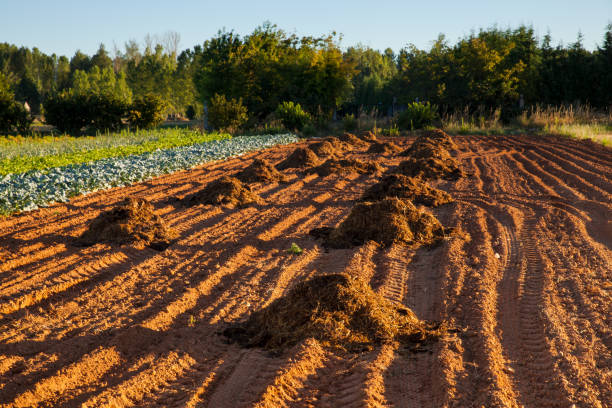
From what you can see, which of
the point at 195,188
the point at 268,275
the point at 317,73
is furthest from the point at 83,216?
the point at 317,73

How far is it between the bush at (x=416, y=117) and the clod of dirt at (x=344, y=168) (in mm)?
13292

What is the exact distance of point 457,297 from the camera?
4.26 meters

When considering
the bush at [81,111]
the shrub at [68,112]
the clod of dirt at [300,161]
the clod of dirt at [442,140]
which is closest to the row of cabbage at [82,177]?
the clod of dirt at [300,161]

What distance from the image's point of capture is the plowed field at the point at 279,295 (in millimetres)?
2828

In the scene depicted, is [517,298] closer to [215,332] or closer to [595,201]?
[215,332]

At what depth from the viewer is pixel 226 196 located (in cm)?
814

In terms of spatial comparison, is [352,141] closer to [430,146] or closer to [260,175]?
[430,146]

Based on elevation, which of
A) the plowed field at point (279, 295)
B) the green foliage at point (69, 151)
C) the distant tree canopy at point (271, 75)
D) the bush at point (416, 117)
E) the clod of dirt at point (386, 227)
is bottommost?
the plowed field at point (279, 295)

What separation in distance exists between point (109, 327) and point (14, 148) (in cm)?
1410

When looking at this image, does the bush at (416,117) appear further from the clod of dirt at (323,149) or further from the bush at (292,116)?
the clod of dirt at (323,149)

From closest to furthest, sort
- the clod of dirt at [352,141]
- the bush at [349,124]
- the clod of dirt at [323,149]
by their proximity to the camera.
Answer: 1. the clod of dirt at [323,149]
2. the clod of dirt at [352,141]
3. the bush at [349,124]

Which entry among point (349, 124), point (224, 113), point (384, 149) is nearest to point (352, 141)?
point (384, 149)

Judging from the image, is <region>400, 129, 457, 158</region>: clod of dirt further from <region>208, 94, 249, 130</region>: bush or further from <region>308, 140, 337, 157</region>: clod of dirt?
<region>208, 94, 249, 130</region>: bush

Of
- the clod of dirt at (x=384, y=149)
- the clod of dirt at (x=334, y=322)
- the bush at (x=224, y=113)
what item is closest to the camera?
the clod of dirt at (x=334, y=322)
